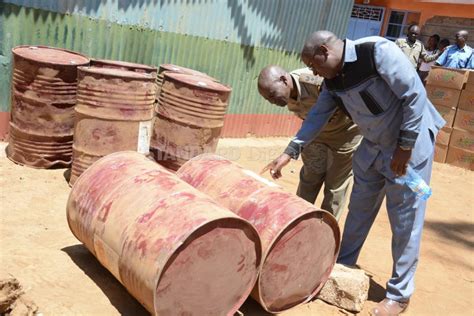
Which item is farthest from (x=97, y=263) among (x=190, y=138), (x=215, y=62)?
(x=215, y=62)

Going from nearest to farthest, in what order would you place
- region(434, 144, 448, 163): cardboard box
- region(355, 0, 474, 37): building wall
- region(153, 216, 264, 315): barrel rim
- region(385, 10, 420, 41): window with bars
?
region(153, 216, 264, 315): barrel rim
region(434, 144, 448, 163): cardboard box
region(355, 0, 474, 37): building wall
region(385, 10, 420, 41): window with bars

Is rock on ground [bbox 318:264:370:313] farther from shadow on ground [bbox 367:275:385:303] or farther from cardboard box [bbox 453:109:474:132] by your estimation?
cardboard box [bbox 453:109:474:132]

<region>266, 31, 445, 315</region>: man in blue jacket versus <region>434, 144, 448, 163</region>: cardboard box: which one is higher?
<region>266, 31, 445, 315</region>: man in blue jacket

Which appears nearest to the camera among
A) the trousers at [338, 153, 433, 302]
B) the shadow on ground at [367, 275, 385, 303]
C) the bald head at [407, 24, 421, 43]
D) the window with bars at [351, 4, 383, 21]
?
the trousers at [338, 153, 433, 302]

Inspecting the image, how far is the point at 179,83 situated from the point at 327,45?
2.18 m

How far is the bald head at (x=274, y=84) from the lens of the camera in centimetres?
362

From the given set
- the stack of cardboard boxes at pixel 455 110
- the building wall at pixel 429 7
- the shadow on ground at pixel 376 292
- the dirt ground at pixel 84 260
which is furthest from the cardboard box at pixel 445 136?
the shadow on ground at pixel 376 292

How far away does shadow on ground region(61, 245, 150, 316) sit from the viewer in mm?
2898

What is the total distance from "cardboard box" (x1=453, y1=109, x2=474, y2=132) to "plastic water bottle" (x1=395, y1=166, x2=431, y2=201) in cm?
647

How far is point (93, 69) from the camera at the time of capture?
4461mm

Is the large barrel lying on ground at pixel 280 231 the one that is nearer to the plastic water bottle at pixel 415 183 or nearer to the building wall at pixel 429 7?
the plastic water bottle at pixel 415 183

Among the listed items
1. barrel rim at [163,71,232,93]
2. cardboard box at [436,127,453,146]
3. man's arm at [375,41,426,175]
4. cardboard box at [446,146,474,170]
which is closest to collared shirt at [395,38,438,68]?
cardboard box at [436,127,453,146]

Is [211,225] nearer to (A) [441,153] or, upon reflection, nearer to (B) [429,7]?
(A) [441,153]

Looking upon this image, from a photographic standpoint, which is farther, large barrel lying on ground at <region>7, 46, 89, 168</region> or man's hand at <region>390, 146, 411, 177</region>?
large barrel lying on ground at <region>7, 46, 89, 168</region>
